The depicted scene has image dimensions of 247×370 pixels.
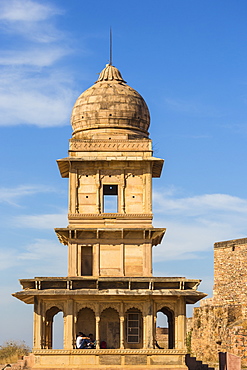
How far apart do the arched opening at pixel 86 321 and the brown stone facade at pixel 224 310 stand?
9977 millimetres

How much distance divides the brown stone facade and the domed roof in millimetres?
11039

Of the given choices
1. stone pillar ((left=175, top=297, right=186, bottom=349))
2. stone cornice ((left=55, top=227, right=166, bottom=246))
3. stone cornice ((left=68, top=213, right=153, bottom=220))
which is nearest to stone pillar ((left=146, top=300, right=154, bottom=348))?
stone pillar ((left=175, top=297, right=186, bottom=349))

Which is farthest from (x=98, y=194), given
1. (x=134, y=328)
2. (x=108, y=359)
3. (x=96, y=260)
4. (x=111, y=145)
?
(x=108, y=359)

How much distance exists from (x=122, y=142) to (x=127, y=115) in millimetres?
1984

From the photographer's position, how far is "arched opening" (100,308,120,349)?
1369 inches

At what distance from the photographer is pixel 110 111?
126ft

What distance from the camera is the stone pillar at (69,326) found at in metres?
33.0

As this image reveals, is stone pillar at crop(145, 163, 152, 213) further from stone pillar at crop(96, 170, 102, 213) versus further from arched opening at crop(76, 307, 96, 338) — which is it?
arched opening at crop(76, 307, 96, 338)

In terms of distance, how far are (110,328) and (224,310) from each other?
11.3 metres

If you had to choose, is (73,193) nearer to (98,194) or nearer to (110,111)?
(98,194)

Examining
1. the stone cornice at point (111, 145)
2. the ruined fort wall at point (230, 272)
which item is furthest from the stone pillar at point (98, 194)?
the ruined fort wall at point (230, 272)

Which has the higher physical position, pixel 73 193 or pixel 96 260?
pixel 73 193

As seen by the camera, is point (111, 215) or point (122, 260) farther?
point (111, 215)

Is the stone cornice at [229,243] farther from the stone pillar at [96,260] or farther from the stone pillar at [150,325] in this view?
the stone pillar at [150,325]
